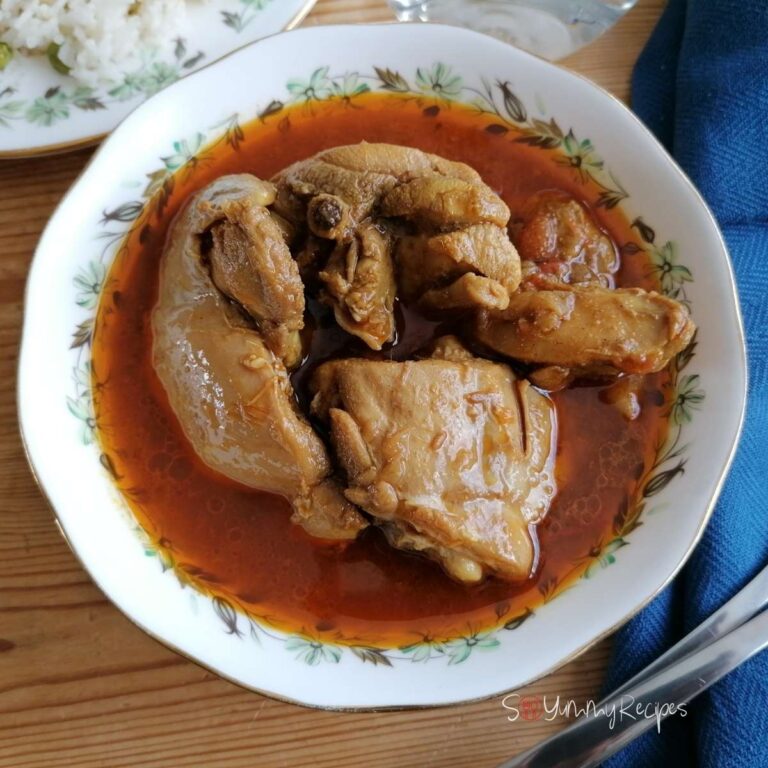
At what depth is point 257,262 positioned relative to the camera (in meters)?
1.71

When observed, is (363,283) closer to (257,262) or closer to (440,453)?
(257,262)

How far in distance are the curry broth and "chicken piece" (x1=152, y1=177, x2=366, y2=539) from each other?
0.12 m

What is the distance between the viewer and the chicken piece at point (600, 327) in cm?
186

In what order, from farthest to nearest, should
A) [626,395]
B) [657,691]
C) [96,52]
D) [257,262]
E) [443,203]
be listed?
[96,52] < [626,395] < [657,691] < [443,203] < [257,262]

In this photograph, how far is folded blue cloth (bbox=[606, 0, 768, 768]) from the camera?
2.00 m

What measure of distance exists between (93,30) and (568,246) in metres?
1.49

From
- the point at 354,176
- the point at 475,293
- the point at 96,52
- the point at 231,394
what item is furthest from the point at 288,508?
the point at 96,52

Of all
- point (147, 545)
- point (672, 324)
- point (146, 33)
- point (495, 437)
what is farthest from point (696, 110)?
point (147, 545)

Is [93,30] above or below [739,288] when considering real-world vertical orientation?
above

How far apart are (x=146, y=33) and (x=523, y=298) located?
54.7 inches

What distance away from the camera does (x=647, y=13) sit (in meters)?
2.51

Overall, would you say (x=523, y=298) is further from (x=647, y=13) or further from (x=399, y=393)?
(x=647, y=13)

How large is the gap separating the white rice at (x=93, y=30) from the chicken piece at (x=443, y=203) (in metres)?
0.97

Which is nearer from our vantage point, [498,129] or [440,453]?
[440,453]
